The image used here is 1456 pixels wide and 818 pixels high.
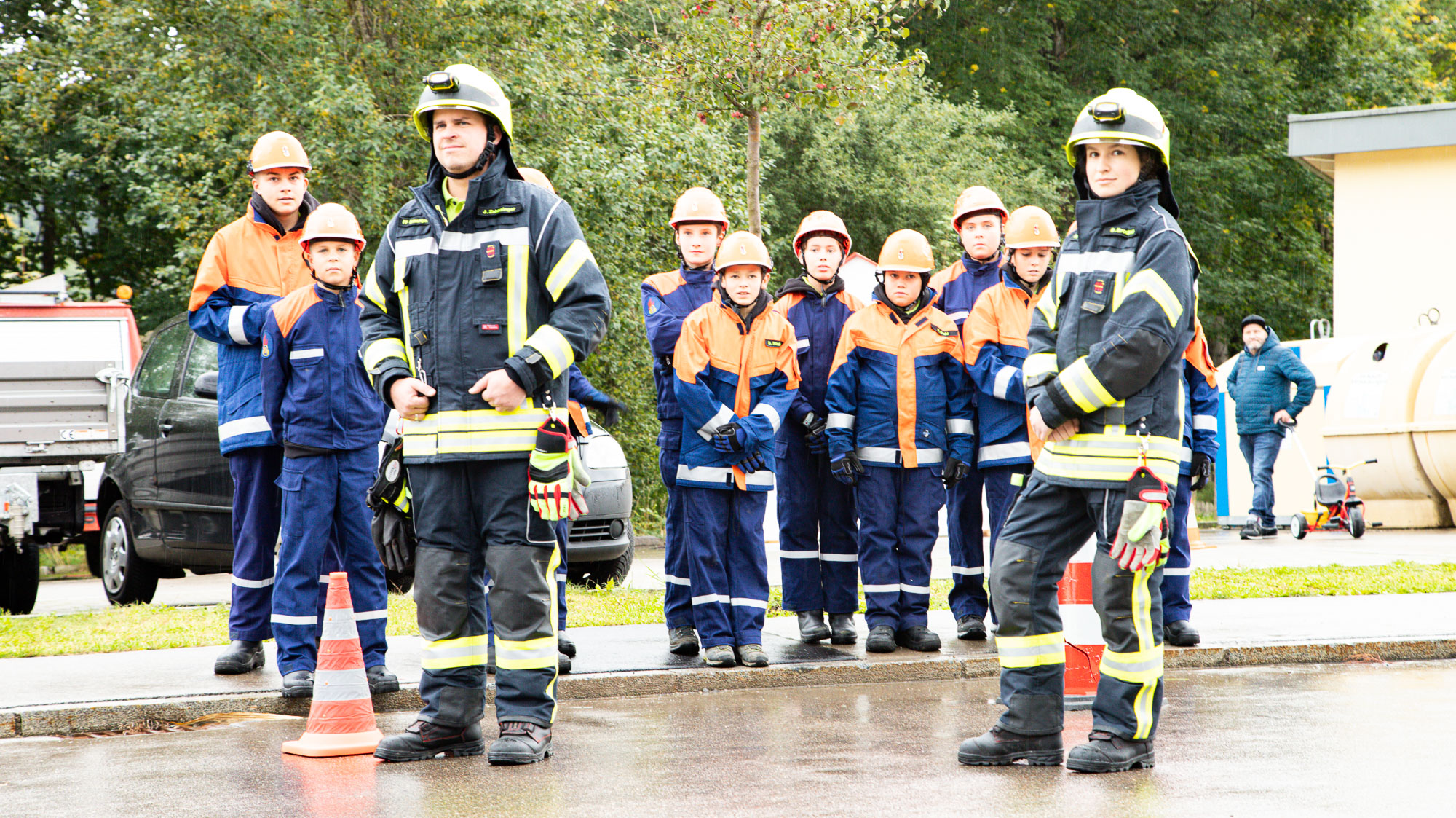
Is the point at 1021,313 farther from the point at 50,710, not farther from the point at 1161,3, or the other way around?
the point at 1161,3

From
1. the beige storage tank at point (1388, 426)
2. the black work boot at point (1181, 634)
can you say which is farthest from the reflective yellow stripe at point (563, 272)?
the beige storage tank at point (1388, 426)

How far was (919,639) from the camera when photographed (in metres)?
8.14

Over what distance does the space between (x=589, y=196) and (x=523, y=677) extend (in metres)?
13.4

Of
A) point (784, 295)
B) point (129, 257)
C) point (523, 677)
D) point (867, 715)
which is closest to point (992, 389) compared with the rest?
point (784, 295)

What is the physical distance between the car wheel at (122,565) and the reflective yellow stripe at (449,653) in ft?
22.2

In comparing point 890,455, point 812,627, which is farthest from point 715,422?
point 812,627

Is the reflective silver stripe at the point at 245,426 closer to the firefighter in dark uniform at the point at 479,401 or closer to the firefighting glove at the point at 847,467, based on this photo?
the firefighter in dark uniform at the point at 479,401

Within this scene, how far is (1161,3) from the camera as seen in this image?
33.9 m

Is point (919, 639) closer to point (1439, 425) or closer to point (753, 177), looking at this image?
point (753, 177)

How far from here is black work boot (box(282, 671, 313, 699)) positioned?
678cm

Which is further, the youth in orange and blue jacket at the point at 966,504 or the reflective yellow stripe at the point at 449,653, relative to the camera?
the youth in orange and blue jacket at the point at 966,504

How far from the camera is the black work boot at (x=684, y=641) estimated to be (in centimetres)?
791

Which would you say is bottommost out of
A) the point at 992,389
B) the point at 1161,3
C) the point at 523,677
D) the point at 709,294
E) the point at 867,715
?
the point at 867,715

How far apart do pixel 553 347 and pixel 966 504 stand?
12.0ft
